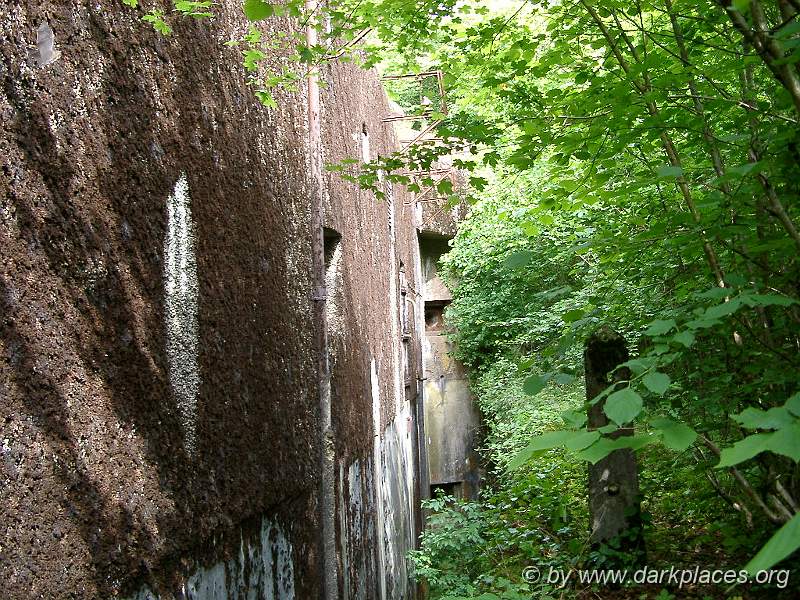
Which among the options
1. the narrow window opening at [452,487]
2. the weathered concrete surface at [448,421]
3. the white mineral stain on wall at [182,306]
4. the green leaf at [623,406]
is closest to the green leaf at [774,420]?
the green leaf at [623,406]

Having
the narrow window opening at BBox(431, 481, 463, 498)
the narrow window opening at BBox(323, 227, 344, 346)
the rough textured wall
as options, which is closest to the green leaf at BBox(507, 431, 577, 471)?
the rough textured wall

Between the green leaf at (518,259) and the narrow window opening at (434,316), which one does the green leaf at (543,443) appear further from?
the narrow window opening at (434,316)

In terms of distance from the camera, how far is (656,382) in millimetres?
1595

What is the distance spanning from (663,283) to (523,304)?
11359 millimetres

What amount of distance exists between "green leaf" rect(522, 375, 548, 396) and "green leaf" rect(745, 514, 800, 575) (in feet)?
3.76

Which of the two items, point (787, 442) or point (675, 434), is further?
point (675, 434)

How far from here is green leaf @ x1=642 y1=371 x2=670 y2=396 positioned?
156 centimetres

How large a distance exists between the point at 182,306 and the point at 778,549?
5.80 ft

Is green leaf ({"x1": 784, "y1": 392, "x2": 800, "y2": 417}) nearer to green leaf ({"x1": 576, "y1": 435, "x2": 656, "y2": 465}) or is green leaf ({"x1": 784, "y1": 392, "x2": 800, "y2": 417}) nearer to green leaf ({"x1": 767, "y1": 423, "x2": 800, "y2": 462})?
green leaf ({"x1": 767, "y1": 423, "x2": 800, "y2": 462})

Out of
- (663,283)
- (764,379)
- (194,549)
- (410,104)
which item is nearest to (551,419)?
(663,283)

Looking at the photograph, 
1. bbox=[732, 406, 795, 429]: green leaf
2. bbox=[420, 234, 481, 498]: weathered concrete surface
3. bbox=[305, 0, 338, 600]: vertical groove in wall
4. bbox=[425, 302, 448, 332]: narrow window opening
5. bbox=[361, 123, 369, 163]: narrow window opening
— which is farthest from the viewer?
bbox=[425, 302, 448, 332]: narrow window opening

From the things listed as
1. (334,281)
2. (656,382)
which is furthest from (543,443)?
(334,281)

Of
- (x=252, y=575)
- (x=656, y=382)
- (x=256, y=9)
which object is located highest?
(x=256, y=9)

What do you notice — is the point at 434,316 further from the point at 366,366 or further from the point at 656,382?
the point at 656,382
